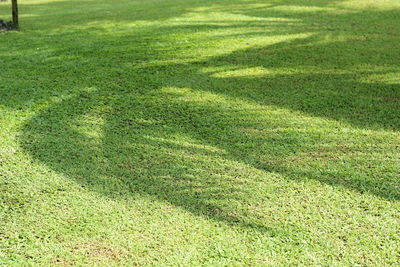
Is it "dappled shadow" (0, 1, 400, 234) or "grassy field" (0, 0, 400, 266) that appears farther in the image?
"dappled shadow" (0, 1, 400, 234)

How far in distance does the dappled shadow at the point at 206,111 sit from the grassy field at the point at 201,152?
2 cm

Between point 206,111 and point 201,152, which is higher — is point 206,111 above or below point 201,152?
above

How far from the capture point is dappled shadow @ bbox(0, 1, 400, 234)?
3.17m

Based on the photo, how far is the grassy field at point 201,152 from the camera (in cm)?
255

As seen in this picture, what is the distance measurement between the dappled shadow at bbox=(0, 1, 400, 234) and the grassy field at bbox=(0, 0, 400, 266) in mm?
18

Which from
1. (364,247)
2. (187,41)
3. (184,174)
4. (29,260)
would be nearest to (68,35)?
(187,41)

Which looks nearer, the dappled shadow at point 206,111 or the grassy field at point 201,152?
the grassy field at point 201,152

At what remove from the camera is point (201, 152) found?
356cm

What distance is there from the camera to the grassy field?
255 cm

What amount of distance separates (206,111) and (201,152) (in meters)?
0.92

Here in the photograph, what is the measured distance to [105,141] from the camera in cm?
376

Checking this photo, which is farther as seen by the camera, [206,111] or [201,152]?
[206,111]

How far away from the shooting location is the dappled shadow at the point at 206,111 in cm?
317

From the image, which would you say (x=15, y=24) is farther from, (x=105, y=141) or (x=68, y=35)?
(x=105, y=141)
